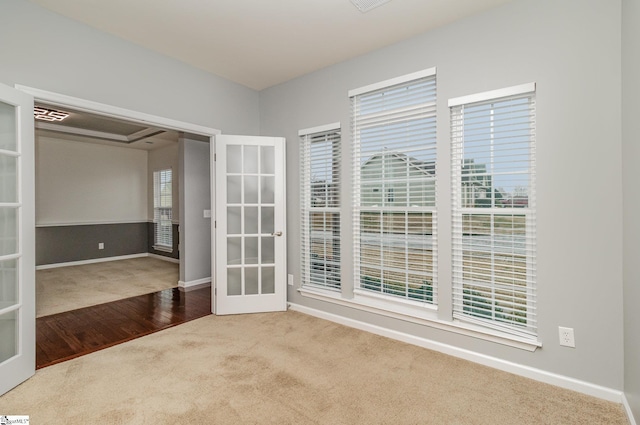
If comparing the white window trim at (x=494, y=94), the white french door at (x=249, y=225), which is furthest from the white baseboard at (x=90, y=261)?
the white window trim at (x=494, y=94)

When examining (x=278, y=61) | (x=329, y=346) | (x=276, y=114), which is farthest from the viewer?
(x=276, y=114)

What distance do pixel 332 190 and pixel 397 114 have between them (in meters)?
1.04

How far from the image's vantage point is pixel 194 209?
16.4 feet

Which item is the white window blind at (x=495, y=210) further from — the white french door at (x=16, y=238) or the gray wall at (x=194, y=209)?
the gray wall at (x=194, y=209)

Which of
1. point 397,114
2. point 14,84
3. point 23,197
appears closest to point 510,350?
point 397,114

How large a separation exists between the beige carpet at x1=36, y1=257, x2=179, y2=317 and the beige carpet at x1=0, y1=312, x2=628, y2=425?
1975mm

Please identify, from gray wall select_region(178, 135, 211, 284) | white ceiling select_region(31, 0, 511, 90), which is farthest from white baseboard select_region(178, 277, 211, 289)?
white ceiling select_region(31, 0, 511, 90)

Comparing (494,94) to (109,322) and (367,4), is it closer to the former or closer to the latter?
(367,4)

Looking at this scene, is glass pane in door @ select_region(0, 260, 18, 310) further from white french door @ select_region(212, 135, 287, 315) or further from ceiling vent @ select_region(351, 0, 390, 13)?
ceiling vent @ select_region(351, 0, 390, 13)

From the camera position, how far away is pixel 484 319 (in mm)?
2453

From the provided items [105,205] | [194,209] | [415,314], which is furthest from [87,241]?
[415,314]

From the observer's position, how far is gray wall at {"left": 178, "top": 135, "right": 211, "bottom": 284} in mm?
4879

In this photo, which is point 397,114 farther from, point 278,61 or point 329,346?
point 329,346

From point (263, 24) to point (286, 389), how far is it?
2.87 meters
